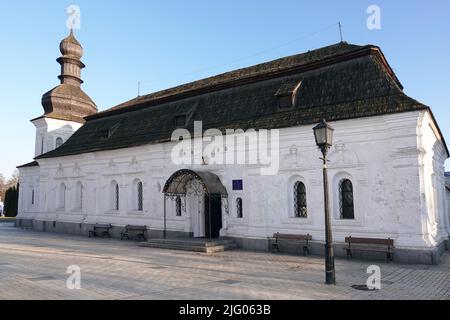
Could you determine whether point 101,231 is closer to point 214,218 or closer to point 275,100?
point 214,218

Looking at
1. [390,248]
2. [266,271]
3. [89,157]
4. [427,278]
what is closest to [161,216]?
[89,157]

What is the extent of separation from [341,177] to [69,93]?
28.0m

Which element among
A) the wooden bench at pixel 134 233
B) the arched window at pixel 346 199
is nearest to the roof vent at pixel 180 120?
the wooden bench at pixel 134 233

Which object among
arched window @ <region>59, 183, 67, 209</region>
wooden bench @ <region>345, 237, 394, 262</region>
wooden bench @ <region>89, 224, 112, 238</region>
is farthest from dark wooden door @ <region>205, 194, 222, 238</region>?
arched window @ <region>59, 183, 67, 209</region>

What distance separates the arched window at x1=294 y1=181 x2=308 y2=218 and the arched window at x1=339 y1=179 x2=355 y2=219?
1.60 meters

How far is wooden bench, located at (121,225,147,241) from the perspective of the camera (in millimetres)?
21188

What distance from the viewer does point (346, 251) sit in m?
14.6

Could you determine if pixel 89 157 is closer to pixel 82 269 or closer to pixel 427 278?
pixel 82 269

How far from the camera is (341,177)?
15.4 meters

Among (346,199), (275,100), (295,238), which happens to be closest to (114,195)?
(275,100)

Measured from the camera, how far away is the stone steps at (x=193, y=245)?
53.7 ft

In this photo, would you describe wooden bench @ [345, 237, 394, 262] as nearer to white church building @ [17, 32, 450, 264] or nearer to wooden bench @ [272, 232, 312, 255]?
white church building @ [17, 32, 450, 264]

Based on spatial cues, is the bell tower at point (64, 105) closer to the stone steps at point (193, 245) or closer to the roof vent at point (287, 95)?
the stone steps at point (193, 245)
